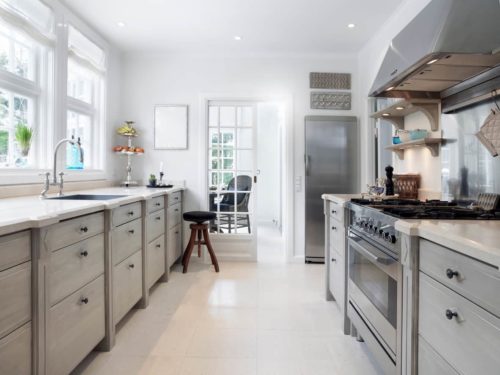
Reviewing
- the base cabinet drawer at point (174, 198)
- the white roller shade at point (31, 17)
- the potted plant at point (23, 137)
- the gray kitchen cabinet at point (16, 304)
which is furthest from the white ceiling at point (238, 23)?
the gray kitchen cabinet at point (16, 304)

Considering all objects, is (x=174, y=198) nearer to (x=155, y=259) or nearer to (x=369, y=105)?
(x=155, y=259)

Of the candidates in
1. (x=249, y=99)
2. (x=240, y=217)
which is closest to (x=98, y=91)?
(x=249, y=99)

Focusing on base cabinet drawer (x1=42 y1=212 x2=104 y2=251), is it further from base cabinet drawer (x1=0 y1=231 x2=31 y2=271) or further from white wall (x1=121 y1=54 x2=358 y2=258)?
white wall (x1=121 y1=54 x2=358 y2=258)

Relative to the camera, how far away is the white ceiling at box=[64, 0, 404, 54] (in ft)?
9.23

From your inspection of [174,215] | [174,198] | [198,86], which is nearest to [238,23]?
[198,86]

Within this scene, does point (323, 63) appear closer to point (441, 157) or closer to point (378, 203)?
point (441, 157)

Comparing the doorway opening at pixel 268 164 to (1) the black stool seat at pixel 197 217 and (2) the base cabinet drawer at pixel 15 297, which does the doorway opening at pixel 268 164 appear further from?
(2) the base cabinet drawer at pixel 15 297

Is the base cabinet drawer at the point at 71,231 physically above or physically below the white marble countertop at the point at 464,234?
below

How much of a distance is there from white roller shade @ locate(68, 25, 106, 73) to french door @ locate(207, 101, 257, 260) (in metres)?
1.25

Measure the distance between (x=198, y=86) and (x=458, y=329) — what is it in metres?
3.59

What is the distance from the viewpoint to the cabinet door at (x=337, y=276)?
2.21 meters

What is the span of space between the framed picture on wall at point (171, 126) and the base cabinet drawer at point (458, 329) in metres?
3.22

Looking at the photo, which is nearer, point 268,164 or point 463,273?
point 463,273

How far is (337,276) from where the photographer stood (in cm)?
236
